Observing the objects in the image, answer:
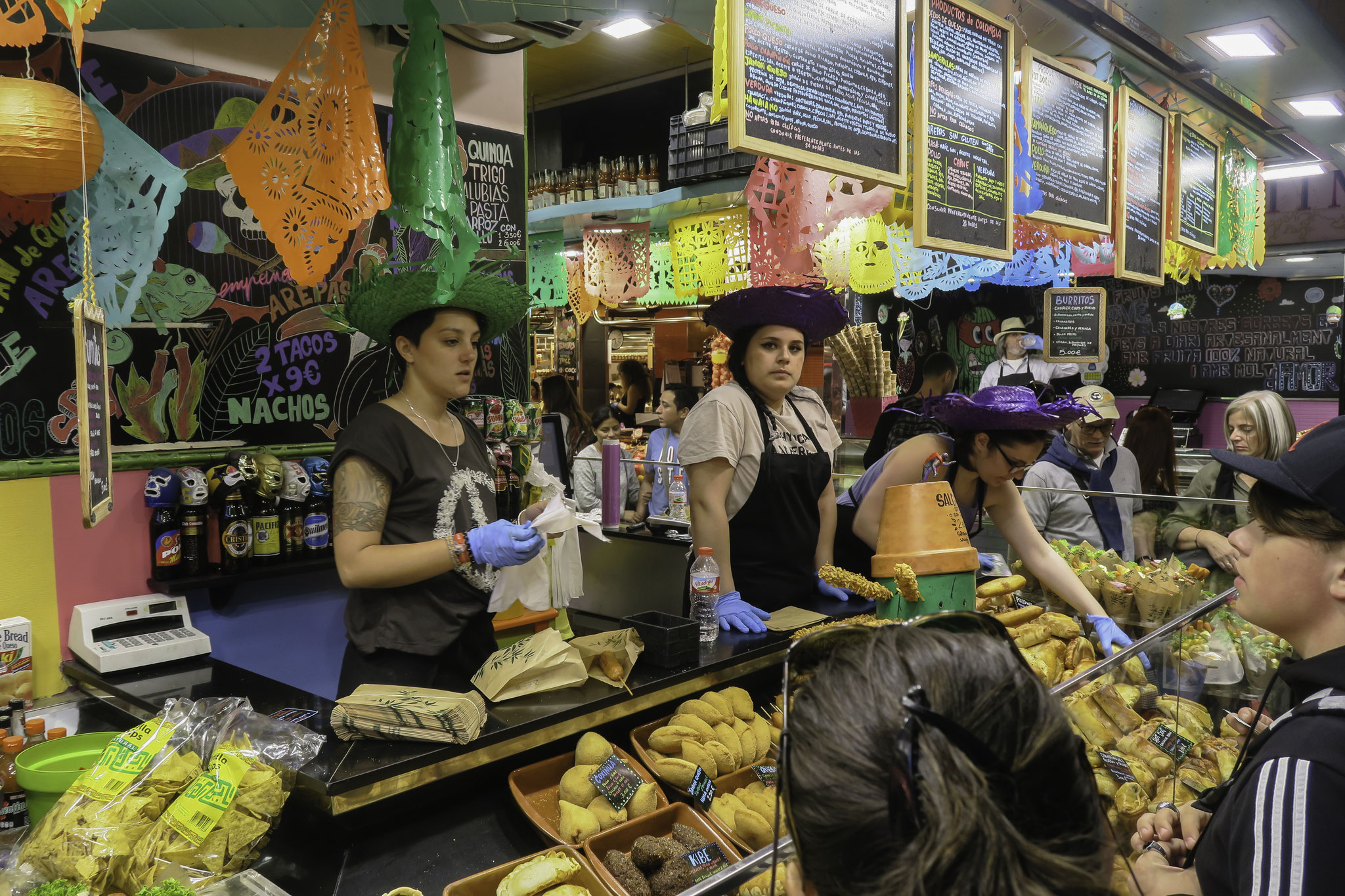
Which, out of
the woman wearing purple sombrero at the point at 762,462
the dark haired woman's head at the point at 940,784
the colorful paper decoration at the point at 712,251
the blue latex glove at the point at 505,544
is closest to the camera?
the dark haired woman's head at the point at 940,784

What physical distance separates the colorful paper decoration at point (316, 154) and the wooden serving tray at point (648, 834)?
1.74 m

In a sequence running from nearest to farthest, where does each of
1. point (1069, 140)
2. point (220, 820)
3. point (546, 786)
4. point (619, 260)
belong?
point (220, 820) → point (546, 786) → point (1069, 140) → point (619, 260)

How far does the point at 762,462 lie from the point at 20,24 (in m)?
2.30

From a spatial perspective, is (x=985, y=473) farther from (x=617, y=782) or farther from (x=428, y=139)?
(x=428, y=139)

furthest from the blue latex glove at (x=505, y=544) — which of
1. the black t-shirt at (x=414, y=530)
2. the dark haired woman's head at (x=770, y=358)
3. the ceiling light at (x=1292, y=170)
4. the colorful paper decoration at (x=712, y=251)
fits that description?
the ceiling light at (x=1292, y=170)

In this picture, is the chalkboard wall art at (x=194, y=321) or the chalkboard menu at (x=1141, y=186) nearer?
the chalkboard wall art at (x=194, y=321)

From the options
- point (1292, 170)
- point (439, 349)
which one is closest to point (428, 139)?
point (439, 349)

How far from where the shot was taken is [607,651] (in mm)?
2246

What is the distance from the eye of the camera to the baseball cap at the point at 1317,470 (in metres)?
1.33

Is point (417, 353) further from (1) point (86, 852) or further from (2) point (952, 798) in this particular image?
(2) point (952, 798)

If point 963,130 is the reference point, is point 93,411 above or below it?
below

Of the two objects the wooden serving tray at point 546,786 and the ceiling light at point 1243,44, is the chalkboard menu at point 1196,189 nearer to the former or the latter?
the ceiling light at point 1243,44

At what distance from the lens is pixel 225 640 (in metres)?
3.44

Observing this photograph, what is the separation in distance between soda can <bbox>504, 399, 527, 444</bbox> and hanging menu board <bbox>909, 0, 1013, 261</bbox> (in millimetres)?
1771
